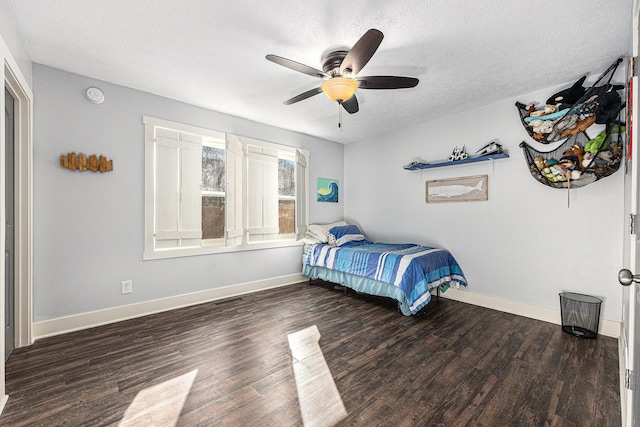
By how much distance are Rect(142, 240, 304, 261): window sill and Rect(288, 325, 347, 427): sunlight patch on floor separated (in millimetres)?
1731

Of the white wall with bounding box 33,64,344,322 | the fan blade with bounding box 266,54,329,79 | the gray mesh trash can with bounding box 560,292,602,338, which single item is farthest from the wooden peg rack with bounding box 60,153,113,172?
the gray mesh trash can with bounding box 560,292,602,338

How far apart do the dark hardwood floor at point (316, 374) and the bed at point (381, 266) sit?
33 cm

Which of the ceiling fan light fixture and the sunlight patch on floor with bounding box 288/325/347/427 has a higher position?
the ceiling fan light fixture

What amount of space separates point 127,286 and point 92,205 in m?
0.95

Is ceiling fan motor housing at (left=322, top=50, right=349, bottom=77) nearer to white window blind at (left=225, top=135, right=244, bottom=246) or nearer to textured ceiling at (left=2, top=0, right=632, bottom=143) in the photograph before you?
textured ceiling at (left=2, top=0, right=632, bottom=143)

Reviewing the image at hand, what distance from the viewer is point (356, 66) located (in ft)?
7.05

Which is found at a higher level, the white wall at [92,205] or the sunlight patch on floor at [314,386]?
the white wall at [92,205]

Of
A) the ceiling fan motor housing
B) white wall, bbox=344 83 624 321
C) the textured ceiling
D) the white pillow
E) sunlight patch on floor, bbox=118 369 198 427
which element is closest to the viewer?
sunlight patch on floor, bbox=118 369 198 427

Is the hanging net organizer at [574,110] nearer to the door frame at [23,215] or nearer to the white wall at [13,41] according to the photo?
the white wall at [13,41]

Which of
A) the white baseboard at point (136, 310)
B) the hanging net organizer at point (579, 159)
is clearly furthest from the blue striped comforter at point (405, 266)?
the hanging net organizer at point (579, 159)

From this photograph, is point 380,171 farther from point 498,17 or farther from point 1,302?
point 1,302

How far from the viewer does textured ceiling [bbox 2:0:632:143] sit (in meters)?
1.96

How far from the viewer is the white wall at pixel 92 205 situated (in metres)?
2.73

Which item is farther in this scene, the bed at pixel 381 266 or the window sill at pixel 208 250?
the window sill at pixel 208 250
